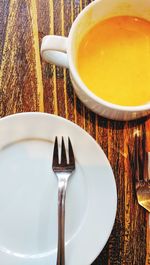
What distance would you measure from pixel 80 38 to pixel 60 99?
15 centimetres

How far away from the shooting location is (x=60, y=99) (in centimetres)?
90

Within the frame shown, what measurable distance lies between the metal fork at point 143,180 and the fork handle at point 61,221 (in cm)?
14

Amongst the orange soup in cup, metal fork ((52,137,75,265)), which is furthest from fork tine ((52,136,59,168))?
the orange soup in cup

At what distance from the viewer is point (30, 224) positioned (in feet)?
2.80

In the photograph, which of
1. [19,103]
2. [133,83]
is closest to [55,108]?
[19,103]

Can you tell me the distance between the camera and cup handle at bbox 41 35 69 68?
740 mm

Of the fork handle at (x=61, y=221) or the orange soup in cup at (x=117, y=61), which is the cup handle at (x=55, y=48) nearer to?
the orange soup in cup at (x=117, y=61)

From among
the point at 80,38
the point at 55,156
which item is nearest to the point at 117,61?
the point at 80,38

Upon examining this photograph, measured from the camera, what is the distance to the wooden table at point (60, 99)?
88 centimetres

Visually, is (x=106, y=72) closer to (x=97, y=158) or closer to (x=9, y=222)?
(x=97, y=158)

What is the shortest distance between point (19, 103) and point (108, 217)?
279 mm

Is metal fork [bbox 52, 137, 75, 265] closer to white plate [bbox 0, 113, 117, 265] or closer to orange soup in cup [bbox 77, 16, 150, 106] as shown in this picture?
white plate [bbox 0, 113, 117, 265]

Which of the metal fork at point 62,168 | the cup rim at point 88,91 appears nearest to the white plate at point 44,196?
the metal fork at point 62,168

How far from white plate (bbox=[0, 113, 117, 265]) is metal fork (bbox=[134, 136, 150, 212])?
0.19ft
